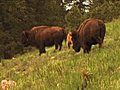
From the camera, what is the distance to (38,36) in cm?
2055

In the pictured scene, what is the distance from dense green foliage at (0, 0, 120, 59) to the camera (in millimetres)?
30141

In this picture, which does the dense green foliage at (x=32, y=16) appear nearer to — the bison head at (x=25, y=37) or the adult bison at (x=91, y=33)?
the bison head at (x=25, y=37)

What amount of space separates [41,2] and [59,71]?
40.2 meters

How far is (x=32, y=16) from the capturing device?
45656mm

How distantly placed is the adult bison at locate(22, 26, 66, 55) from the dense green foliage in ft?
27.9

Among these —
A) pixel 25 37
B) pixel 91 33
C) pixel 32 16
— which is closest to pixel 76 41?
pixel 91 33

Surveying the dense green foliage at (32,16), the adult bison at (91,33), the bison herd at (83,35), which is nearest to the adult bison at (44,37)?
the bison herd at (83,35)

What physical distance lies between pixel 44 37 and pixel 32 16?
2582 cm

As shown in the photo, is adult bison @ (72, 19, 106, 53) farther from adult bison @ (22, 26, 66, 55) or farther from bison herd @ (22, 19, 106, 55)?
adult bison @ (22, 26, 66, 55)

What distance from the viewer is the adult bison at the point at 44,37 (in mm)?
19328

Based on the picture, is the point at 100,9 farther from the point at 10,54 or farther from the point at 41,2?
the point at 41,2

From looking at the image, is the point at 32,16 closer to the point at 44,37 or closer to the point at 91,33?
the point at 44,37

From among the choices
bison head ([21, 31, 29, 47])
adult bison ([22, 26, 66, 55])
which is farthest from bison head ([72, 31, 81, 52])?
bison head ([21, 31, 29, 47])

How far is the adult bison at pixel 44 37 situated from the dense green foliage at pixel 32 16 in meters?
8.49
